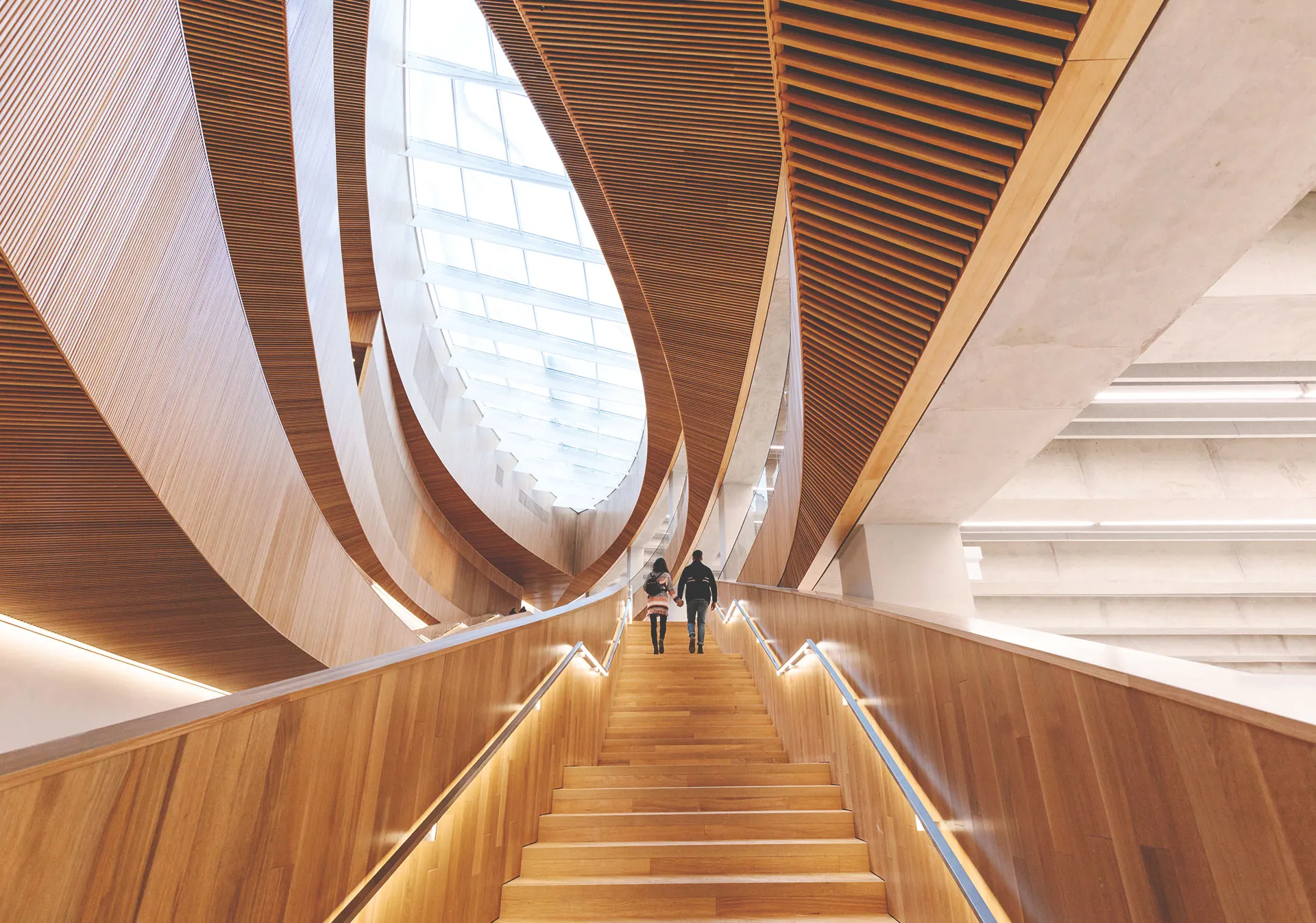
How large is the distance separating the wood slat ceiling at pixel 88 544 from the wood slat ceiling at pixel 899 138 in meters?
2.55

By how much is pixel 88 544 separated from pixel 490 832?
276 cm

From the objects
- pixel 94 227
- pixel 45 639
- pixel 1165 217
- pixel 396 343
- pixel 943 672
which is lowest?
pixel 943 672

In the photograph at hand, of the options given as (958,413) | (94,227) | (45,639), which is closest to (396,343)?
(45,639)

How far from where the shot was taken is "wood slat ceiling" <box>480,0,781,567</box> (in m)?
2.95

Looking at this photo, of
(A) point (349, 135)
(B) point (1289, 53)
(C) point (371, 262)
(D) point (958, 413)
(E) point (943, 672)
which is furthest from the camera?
(C) point (371, 262)

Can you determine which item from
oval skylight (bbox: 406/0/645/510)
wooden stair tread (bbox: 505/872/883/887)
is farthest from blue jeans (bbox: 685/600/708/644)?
oval skylight (bbox: 406/0/645/510)

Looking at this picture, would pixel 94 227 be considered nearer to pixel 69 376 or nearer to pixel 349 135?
pixel 69 376

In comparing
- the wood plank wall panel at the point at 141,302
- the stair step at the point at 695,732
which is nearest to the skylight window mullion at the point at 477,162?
the wood plank wall panel at the point at 141,302

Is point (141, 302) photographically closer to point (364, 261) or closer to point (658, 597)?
point (658, 597)

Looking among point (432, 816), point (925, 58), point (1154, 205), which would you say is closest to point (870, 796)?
point (432, 816)

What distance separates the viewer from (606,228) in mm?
5914

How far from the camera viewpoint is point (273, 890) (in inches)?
53.1

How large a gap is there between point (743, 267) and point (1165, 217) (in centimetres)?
295

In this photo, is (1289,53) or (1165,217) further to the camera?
(1165,217)
